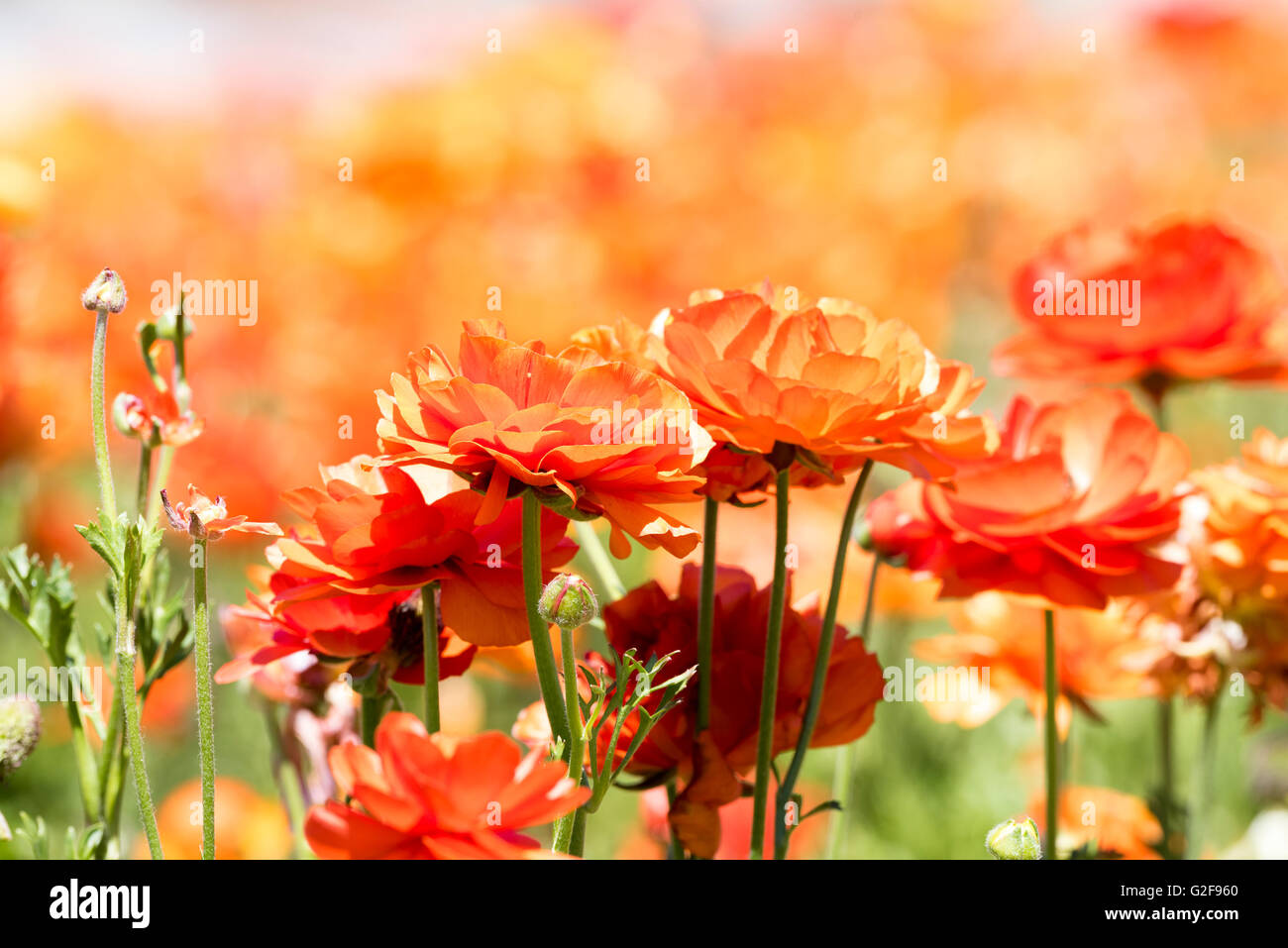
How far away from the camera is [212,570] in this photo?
1.72 meters

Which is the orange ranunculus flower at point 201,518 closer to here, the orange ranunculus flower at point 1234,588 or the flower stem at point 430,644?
the flower stem at point 430,644

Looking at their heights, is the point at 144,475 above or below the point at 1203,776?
above

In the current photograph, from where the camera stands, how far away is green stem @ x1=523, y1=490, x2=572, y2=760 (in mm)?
418

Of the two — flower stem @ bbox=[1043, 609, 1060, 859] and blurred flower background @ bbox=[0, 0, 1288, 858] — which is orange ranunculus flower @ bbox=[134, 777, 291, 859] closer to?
blurred flower background @ bbox=[0, 0, 1288, 858]

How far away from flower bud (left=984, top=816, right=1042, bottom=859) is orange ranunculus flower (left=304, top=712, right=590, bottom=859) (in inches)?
7.1

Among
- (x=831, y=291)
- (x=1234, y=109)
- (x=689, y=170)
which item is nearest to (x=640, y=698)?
(x=831, y=291)

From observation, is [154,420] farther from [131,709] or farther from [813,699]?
[813,699]

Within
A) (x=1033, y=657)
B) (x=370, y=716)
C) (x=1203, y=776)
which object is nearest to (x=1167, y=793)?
(x=1203, y=776)

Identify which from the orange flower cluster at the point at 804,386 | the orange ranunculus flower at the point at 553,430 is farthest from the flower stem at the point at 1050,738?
the orange ranunculus flower at the point at 553,430

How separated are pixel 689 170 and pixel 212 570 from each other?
115 centimetres

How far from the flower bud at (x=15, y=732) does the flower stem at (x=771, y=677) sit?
0.92 ft

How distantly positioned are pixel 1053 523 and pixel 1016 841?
18 centimetres

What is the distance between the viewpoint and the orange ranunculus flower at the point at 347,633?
0.49m

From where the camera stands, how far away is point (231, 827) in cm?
112
